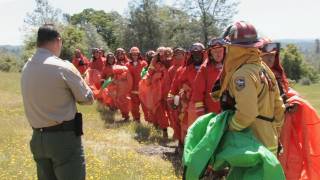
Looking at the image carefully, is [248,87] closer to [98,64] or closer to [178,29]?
[98,64]

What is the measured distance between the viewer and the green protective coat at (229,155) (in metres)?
4.34

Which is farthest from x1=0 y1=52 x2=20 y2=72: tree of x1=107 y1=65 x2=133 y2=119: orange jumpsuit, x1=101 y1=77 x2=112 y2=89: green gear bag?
x1=107 y1=65 x2=133 y2=119: orange jumpsuit

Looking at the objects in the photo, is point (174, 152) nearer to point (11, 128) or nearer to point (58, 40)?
point (11, 128)

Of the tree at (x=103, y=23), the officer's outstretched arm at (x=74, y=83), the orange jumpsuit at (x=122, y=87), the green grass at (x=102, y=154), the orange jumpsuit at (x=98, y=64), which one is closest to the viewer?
the officer's outstretched arm at (x=74, y=83)

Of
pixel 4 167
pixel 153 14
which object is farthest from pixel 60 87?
pixel 153 14

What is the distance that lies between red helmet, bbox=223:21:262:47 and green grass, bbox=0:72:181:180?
3891mm

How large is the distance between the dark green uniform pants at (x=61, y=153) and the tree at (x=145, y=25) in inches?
2149

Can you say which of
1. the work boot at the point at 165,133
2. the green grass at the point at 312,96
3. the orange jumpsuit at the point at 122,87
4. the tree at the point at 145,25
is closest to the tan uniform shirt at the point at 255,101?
the work boot at the point at 165,133

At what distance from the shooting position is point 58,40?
530cm

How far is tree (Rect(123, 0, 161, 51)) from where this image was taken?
59750 millimetres

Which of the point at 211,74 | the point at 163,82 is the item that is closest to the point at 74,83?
the point at 211,74

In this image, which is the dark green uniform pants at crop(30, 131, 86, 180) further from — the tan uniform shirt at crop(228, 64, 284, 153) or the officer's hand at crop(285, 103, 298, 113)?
the officer's hand at crop(285, 103, 298, 113)

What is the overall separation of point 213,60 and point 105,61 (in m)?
9.02

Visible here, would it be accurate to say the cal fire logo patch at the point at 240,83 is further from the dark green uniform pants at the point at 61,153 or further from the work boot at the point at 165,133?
the work boot at the point at 165,133
